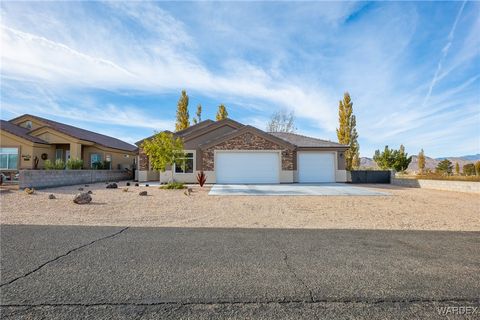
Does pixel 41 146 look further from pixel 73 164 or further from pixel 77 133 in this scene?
pixel 73 164

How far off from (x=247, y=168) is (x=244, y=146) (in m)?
1.74

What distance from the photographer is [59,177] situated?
15.7m

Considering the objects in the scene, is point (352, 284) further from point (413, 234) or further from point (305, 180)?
point (305, 180)

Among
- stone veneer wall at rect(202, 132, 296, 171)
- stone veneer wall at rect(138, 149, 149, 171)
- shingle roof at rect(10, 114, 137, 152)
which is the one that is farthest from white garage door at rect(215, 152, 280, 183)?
shingle roof at rect(10, 114, 137, 152)

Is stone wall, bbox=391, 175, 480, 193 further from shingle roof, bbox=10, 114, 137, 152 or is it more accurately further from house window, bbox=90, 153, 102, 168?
house window, bbox=90, 153, 102, 168

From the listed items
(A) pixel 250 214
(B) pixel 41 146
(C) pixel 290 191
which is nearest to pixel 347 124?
(C) pixel 290 191

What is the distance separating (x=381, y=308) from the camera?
8.62 feet

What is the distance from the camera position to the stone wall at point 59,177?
44.3 feet

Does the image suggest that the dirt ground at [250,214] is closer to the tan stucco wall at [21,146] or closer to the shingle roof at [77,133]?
the tan stucco wall at [21,146]

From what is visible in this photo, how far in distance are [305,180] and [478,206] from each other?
11041mm

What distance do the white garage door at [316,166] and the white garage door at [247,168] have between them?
2499 millimetres

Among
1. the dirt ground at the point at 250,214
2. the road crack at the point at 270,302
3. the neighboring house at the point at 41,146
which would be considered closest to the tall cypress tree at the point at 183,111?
the neighboring house at the point at 41,146

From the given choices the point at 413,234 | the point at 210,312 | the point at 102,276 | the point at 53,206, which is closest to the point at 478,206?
the point at 413,234

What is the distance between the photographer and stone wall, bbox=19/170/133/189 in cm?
1350
